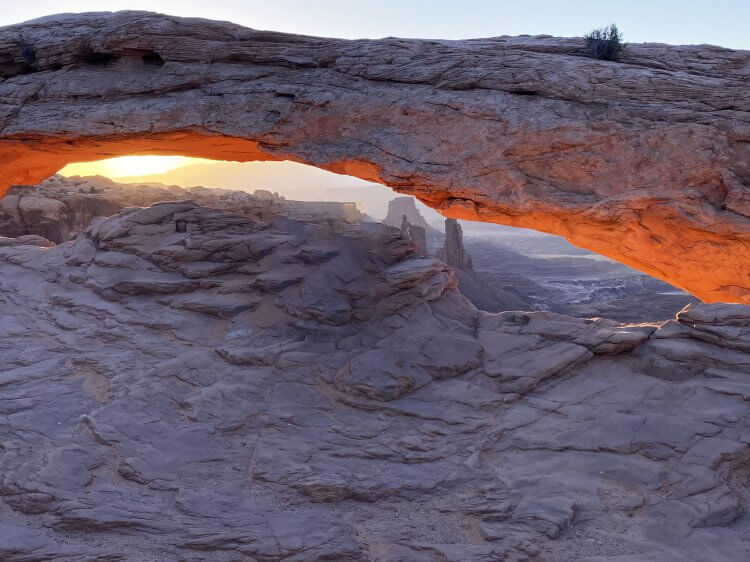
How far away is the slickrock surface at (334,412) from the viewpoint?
8.46m

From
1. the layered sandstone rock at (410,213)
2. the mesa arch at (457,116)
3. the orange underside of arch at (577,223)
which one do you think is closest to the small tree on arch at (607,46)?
the mesa arch at (457,116)

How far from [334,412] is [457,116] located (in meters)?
6.76

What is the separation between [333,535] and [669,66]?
11471 mm

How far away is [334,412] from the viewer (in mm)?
11211

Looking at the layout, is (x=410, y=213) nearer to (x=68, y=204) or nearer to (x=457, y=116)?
(x=68, y=204)

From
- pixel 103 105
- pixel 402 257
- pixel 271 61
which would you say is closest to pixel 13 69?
pixel 103 105

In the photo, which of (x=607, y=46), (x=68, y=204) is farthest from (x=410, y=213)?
(x=607, y=46)

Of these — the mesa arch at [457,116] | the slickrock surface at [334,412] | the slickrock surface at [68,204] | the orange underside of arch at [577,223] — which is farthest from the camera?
the slickrock surface at [68,204]

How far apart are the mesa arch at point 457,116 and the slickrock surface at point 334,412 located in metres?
2.13

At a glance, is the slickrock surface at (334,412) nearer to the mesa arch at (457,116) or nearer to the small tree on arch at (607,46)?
the mesa arch at (457,116)

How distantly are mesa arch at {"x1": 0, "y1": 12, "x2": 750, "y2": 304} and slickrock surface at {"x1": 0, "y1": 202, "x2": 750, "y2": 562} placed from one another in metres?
2.13

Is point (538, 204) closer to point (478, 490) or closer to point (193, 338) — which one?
point (478, 490)

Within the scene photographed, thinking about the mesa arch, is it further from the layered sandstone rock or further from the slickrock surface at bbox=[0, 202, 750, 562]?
the layered sandstone rock

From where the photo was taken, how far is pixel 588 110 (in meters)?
12.1
